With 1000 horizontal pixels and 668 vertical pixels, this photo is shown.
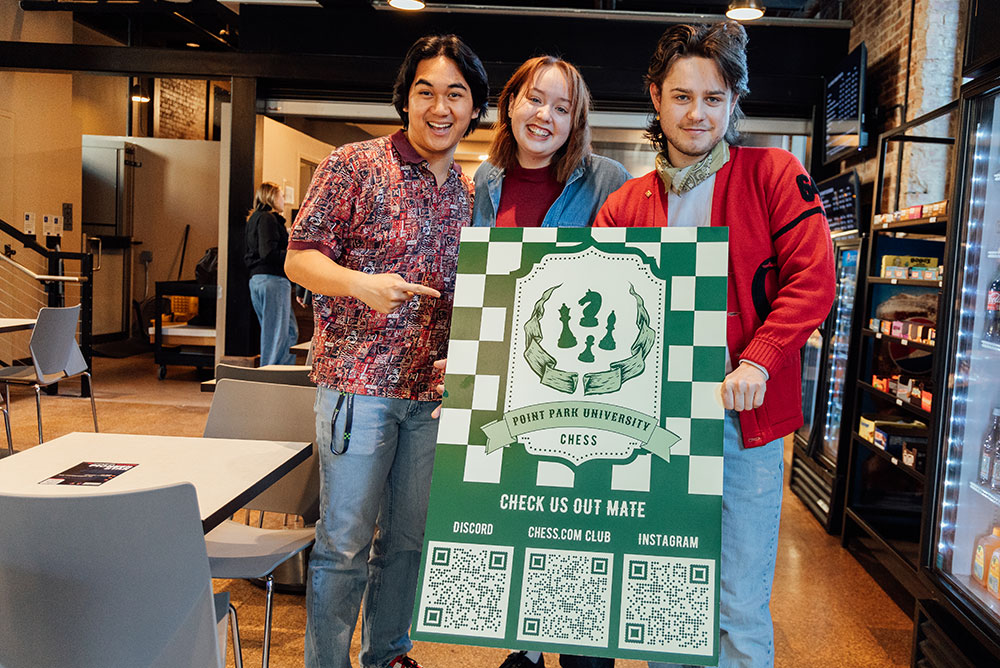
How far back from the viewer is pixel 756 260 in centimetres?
159

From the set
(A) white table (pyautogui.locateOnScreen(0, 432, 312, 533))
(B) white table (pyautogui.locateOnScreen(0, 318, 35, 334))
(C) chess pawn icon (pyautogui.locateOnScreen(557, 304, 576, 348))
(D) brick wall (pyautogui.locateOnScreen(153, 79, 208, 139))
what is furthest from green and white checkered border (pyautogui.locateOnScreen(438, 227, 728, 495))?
(D) brick wall (pyautogui.locateOnScreen(153, 79, 208, 139))

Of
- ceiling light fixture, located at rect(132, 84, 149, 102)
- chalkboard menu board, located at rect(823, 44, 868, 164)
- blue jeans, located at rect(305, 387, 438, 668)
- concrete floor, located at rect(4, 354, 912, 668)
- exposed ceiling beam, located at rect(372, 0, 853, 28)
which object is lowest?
concrete floor, located at rect(4, 354, 912, 668)

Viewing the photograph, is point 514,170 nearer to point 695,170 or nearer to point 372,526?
point 695,170

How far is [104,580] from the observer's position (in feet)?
4.48

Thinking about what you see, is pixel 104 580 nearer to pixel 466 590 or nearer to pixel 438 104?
pixel 466 590

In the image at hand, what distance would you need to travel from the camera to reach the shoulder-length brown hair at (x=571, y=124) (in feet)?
6.03

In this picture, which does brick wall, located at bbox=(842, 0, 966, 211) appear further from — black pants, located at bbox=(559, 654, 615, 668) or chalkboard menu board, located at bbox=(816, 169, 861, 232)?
black pants, located at bbox=(559, 654, 615, 668)

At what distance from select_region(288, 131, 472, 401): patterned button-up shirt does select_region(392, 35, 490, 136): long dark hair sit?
145 mm

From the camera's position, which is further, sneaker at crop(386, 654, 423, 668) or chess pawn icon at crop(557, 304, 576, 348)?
sneaker at crop(386, 654, 423, 668)

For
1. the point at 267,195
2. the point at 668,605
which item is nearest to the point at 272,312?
the point at 267,195

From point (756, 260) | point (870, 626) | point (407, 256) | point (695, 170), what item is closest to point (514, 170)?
point (407, 256)

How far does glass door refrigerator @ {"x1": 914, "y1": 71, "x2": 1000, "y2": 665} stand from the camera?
2.49 m

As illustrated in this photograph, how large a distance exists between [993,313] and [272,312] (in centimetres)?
541

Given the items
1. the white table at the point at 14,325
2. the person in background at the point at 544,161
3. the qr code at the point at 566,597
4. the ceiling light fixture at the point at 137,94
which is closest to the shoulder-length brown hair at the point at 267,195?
the white table at the point at 14,325
